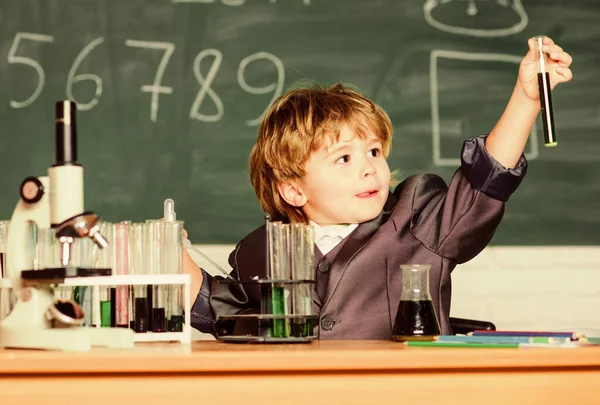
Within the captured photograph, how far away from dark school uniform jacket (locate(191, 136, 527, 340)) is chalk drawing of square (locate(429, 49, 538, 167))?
98 cm

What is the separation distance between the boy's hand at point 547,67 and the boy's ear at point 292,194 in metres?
0.53

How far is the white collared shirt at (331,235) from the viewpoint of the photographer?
1.78 m

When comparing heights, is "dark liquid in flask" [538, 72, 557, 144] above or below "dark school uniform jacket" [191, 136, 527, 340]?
above

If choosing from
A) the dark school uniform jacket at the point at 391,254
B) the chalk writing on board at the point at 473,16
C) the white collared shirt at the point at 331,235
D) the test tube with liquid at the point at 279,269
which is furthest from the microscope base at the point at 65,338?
the chalk writing on board at the point at 473,16

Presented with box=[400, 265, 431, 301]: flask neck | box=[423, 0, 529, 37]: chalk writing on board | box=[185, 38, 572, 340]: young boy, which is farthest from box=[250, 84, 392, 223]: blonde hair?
box=[423, 0, 529, 37]: chalk writing on board

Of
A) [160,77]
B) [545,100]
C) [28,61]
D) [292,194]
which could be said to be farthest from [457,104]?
[545,100]

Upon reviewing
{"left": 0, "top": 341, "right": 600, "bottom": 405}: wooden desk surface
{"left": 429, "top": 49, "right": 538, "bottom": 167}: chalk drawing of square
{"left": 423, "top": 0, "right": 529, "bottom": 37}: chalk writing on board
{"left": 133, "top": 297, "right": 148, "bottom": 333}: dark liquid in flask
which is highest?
{"left": 423, "top": 0, "right": 529, "bottom": 37}: chalk writing on board

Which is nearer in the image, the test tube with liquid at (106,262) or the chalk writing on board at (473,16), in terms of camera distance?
the test tube with liquid at (106,262)

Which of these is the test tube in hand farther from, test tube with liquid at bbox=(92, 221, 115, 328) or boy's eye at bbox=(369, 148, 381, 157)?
boy's eye at bbox=(369, 148, 381, 157)

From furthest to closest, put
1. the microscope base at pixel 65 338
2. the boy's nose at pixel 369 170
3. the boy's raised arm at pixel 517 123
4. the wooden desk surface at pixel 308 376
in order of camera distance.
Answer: the boy's nose at pixel 369 170, the boy's raised arm at pixel 517 123, the microscope base at pixel 65 338, the wooden desk surface at pixel 308 376

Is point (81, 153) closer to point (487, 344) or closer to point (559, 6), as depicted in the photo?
point (559, 6)

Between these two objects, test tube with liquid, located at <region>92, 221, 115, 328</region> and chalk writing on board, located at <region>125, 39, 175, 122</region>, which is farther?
chalk writing on board, located at <region>125, 39, 175, 122</region>

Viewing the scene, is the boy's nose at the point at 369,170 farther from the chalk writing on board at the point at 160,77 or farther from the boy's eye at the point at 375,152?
the chalk writing on board at the point at 160,77

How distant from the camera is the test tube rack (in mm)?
1301
